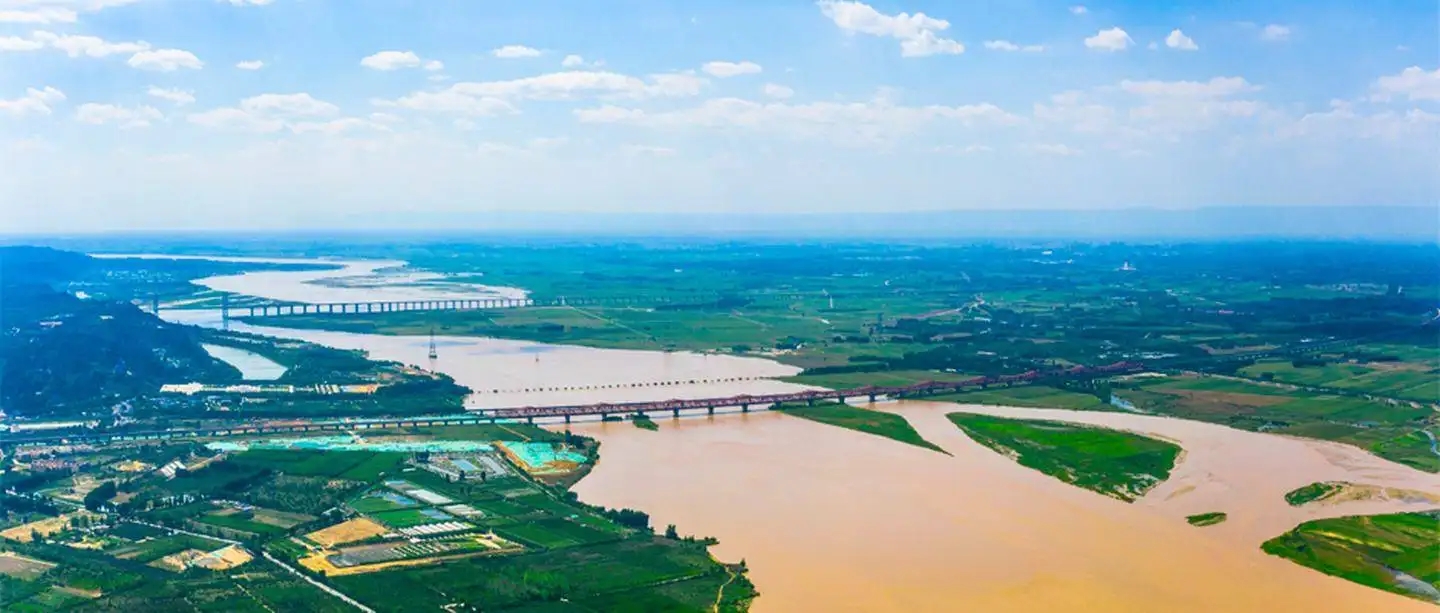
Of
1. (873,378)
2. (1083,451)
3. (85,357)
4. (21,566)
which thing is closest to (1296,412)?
(1083,451)

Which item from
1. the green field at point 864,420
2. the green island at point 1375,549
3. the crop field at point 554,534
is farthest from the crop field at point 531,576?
the green field at point 864,420

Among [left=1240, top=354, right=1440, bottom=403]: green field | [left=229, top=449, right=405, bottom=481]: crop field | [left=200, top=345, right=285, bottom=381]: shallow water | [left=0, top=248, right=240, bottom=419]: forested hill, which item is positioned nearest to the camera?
[left=229, top=449, right=405, bottom=481]: crop field

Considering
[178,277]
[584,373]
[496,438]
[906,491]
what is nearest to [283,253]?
[178,277]

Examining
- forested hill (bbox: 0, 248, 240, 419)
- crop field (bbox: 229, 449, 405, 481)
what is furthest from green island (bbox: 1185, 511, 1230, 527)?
forested hill (bbox: 0, 248, 240, 419)

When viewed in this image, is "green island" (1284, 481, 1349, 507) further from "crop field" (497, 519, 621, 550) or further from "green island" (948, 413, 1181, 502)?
"crop field" (497, 519, 621, 550)

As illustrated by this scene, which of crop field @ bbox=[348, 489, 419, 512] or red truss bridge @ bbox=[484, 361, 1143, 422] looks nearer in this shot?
crop field @ bbox=[348, 489, 419, 512]

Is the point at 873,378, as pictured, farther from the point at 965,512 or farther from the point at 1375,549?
the point at 1375,549

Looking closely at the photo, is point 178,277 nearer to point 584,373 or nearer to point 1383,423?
point 584,373

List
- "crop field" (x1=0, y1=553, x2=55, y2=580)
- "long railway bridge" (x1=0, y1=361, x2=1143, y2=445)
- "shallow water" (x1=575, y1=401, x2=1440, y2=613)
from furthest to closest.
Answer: "long railway bridge" (x1=0, y1=361, x2=1143, y2=445) < "crop field" (x1=0, y1=553, x2=55, y2=580) < "shallow water" (x1=575, y1=401, x2=1440, y2=613)
